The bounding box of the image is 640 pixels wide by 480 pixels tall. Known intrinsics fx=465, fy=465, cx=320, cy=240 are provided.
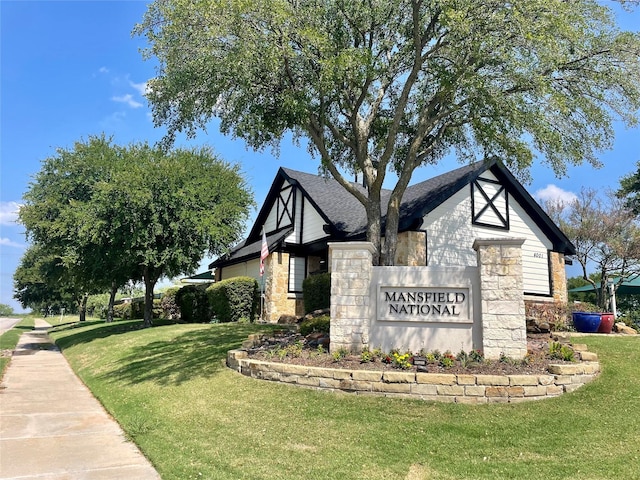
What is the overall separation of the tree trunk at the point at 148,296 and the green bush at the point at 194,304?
2.04 metres

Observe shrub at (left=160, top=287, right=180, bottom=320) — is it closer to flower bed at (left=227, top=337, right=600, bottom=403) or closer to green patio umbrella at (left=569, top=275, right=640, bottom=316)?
flower bed at (left=227, top=337, right=600, bottom=403)

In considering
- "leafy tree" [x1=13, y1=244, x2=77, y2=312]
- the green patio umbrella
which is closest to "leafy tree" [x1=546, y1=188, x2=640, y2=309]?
the green patio umbrella

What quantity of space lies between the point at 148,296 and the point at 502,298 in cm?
1732

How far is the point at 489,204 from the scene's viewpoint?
1759 centimetres

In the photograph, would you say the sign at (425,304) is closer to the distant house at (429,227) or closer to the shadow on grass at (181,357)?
the shadow on grass at (181,357)

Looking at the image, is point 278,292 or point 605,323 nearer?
point 605,323

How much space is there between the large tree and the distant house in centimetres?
387

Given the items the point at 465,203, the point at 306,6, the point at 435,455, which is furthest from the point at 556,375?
the point at 465,203

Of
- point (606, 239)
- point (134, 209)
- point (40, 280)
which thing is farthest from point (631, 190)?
point (40, 280)

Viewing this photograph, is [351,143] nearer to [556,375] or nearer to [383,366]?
[383,366]

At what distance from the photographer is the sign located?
338 inches

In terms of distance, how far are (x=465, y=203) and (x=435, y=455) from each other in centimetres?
1294

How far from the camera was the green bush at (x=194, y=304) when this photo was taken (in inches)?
882

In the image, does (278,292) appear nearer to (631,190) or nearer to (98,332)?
(98,332)
